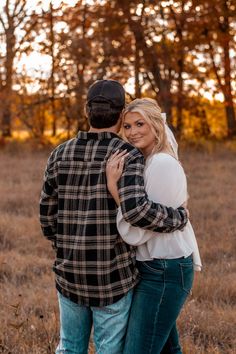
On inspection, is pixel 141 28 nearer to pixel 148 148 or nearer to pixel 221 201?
pixel 221 201

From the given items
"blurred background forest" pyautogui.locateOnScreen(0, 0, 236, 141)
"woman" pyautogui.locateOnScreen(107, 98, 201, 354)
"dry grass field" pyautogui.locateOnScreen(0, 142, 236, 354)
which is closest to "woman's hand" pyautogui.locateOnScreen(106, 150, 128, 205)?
"woman" pyautogui.locateOnScreen(107, 98, 201, 354)

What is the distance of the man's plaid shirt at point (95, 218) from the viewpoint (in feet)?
8.64

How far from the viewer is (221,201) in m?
9.90

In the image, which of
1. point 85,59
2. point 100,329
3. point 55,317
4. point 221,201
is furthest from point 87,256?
point 85,59

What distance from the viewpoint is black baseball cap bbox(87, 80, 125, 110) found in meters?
2.69

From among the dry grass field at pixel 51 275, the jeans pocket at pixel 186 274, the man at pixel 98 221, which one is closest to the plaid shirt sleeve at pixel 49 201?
the man at pixel 98 221

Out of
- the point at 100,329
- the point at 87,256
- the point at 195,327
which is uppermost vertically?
the point at 87,256

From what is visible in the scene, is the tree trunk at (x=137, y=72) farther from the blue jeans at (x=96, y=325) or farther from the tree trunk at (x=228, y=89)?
the blue jeans at (x=96, y=325)

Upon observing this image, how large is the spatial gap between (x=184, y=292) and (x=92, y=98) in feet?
2.96

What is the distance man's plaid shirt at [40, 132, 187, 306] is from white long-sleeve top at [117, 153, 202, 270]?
49mm

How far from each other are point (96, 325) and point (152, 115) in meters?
0.93

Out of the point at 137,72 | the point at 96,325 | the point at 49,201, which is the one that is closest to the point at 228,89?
the point at 137,72

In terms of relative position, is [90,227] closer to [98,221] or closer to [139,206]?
[98,221]

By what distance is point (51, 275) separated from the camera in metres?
6.12
